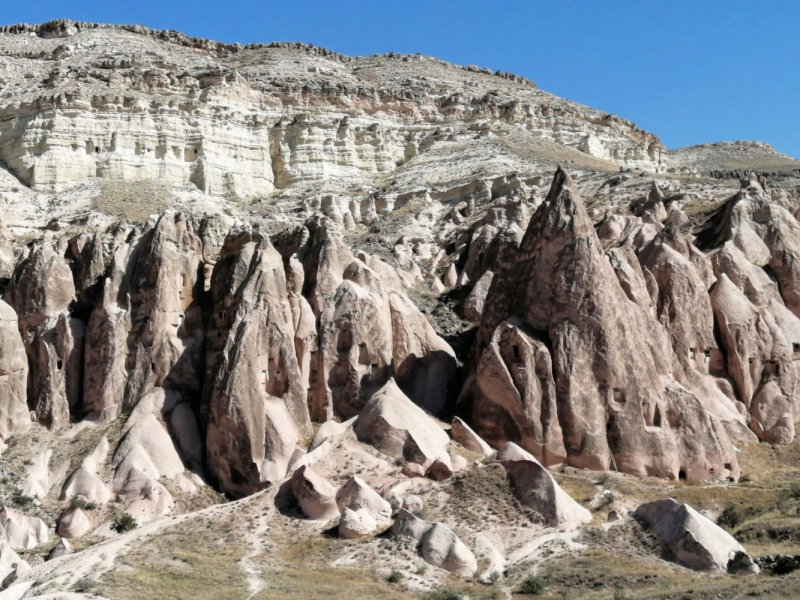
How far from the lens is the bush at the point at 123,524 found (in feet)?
123

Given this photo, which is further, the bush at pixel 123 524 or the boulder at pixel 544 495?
the bush at pixel 123 524

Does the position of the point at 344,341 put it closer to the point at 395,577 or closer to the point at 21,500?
the point at 21,500

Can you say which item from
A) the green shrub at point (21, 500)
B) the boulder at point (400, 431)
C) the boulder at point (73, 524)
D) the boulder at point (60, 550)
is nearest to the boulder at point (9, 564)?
the boulder at point (60, 550)

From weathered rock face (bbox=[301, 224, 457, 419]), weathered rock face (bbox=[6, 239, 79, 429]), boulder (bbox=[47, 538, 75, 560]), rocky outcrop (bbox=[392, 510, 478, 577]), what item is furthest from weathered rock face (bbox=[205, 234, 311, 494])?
rocky outcrop (bbox=[392, 510, 478, 577])

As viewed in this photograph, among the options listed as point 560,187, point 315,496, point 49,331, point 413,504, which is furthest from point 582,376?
point 49,331

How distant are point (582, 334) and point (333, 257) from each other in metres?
12.3

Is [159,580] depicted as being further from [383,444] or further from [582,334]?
[582,334]

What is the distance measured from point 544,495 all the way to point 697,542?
511 centimetres

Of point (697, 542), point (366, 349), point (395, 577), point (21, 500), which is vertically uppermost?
point (366, 349)

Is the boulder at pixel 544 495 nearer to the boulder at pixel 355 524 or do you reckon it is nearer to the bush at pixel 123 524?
the boulder at pixel 355 524

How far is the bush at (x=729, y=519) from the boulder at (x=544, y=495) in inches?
167

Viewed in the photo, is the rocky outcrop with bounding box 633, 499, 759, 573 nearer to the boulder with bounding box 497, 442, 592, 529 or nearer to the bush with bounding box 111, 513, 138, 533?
the boulder with bounding box 497, 442, 592, 529

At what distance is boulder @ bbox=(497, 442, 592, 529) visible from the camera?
3353 cm

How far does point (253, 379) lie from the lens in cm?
4253
